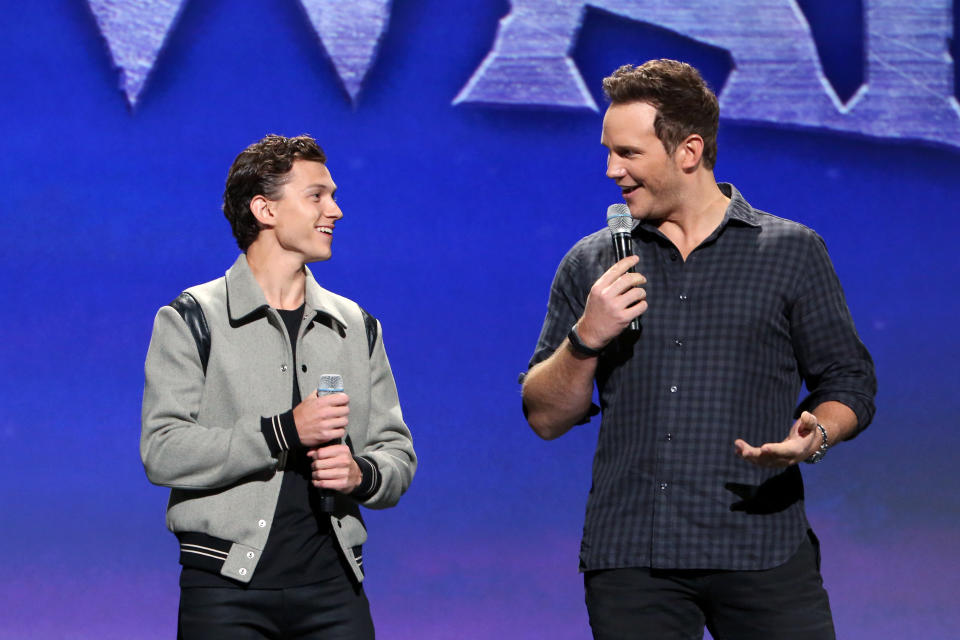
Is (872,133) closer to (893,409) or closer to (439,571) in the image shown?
(893,409)

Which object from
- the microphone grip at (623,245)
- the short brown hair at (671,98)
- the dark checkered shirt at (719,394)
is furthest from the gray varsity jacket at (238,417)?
the short brown hair at (671,98)

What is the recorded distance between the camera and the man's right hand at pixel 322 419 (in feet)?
6.63

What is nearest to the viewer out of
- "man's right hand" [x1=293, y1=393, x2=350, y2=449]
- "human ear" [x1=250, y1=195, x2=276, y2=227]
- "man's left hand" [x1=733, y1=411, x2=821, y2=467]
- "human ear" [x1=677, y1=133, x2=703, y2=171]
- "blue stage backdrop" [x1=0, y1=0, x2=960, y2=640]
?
"man's left hand" [x1=733, y1=411, x2=821, y2=467]

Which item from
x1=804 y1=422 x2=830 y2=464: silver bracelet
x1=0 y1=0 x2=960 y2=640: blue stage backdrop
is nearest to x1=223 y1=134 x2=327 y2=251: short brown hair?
x1=804 y1=422 x2=830 y2=464: silver bracelet

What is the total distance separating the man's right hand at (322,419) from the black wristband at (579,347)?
0.42 meters

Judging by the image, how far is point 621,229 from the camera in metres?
2.06

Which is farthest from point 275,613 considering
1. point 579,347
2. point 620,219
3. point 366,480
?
point 620,219

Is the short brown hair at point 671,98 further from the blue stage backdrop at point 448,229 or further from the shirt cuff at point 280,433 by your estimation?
the blue stage backdrop at point 448,229

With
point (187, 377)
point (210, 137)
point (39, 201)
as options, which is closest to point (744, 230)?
point (187, 377)

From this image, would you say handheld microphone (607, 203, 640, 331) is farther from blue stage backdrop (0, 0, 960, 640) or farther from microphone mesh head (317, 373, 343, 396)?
blue stage backdrop (0, 0, 960, 640)

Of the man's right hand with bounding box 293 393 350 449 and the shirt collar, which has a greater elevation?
the shirt collar

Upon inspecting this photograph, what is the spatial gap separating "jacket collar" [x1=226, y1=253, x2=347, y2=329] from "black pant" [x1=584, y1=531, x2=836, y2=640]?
0.77m

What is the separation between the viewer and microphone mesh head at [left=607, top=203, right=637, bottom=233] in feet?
6.77

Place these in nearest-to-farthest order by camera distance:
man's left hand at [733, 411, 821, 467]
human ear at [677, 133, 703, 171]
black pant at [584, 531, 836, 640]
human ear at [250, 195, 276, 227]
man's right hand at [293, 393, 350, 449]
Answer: man's left hand at [733, 411, 821, 467], black pant at [584, 531, 836, 640], man's right hand at [293, 393, 350, 449], human ear at [677, 133, 703, 171], human ear at [250, 195, 276, 227]
